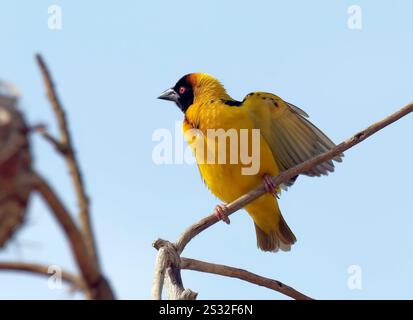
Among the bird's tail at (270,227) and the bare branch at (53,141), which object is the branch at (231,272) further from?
the bare branch at (53,141)

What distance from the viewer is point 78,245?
0.85 m

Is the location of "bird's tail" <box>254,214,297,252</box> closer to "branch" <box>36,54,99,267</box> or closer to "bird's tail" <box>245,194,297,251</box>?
"bird's tail" <box>245,194,297,251</box>

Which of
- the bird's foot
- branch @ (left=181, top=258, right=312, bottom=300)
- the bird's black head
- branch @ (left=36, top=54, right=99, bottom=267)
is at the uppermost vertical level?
the bird's black head

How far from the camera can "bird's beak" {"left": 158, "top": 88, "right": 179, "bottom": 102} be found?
639 cm

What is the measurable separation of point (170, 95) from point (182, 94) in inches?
6.8

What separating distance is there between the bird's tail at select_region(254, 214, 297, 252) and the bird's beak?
62.0 inches

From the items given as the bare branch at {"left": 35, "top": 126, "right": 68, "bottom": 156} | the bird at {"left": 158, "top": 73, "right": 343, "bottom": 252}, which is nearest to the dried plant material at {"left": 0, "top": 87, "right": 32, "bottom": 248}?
the bare branch at {"left": 35, "top": 126, "right": 68, "bottom": 156}

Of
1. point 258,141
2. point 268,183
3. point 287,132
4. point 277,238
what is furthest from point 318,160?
point 277,238

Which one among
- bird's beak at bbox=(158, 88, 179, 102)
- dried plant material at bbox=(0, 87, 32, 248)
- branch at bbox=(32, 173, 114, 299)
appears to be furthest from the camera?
bird's beak at bbox=(158, 88, 179, 102)

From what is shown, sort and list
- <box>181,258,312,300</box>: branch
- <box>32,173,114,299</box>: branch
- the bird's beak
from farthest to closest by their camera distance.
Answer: the bird's beak
<box>181,258,312,300</box>: branch
<box>32,173,114,299</box>: branch

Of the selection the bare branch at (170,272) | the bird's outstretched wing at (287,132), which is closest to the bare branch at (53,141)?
the bare branch at (170,272)

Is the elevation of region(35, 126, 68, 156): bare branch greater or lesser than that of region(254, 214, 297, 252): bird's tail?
lesser
